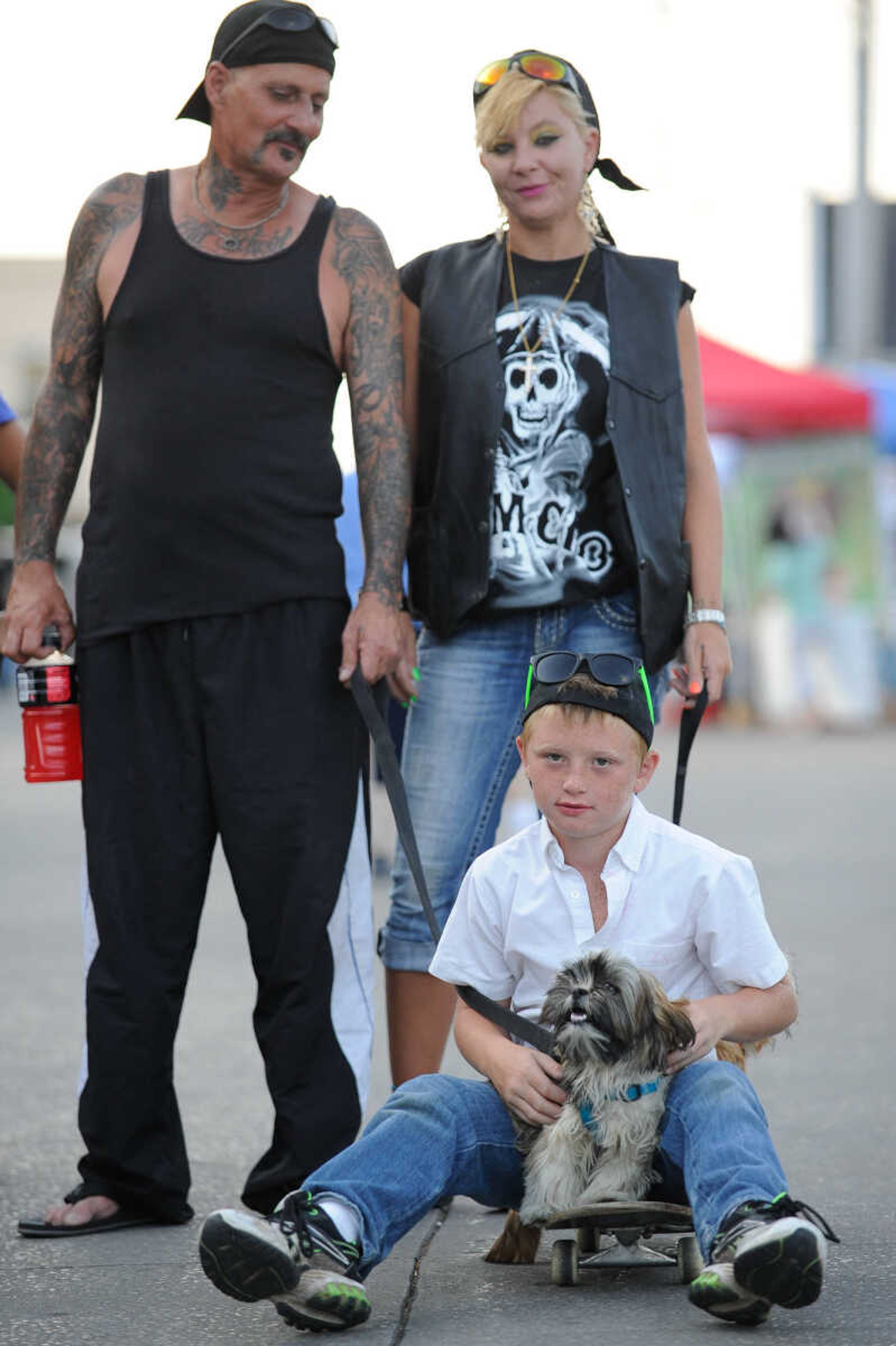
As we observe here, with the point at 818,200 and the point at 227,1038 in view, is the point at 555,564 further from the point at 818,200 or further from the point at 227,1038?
the point at 818,200

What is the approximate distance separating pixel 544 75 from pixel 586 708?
1261 millimetres

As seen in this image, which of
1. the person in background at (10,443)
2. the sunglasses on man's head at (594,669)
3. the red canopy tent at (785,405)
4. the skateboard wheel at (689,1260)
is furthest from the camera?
the red canopy tent at (785,405)

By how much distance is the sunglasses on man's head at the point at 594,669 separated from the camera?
11.3 feet

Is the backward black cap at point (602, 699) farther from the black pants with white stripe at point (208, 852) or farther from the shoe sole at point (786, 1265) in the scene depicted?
the shoe sole at point (786, 1265)

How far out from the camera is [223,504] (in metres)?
3.81

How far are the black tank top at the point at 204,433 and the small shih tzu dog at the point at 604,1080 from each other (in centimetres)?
101

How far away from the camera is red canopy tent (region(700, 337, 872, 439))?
16938 mm

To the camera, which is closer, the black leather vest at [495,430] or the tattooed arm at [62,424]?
the tattooed arm at [62,424]

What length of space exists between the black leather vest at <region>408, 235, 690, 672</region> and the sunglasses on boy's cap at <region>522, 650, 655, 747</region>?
0.47m

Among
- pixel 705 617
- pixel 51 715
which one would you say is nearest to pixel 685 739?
pixel 705 617

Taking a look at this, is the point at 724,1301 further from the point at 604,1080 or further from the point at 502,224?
the point at 502,224

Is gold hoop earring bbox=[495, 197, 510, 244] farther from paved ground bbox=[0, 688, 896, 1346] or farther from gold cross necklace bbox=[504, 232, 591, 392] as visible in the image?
paved ground bbox=[0, 688, 896, 1346]

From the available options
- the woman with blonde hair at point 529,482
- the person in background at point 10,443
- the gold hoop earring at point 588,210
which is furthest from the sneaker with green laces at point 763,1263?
the person in background at point 10,443

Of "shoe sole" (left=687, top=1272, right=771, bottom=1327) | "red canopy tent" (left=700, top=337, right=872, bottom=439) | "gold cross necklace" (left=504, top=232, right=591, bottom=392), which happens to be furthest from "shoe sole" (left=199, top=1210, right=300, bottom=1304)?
"red canopy tent" (left=700, top=337, right=872, bottom=439)
